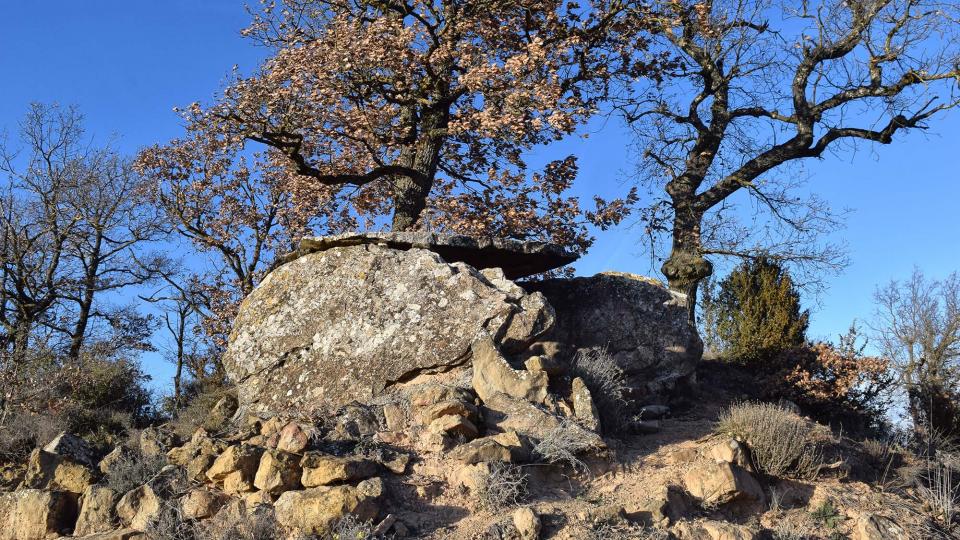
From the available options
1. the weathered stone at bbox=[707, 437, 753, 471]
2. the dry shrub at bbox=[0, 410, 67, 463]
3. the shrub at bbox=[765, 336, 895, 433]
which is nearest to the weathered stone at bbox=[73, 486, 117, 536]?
the dry shrub at bbox=[0, 410, 67, 463]

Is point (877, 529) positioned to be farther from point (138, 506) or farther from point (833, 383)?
point (138, 506)

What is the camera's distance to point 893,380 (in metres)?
13.6

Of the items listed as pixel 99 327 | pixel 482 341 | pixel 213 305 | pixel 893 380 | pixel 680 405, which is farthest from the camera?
pixel 99 327

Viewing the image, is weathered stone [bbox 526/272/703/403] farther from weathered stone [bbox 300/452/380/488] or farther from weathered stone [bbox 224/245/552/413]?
weathered stone [bbox 300/452/380/488]

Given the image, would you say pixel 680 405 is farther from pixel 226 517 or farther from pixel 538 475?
pixel 226 517

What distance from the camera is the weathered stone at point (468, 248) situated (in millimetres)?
10492

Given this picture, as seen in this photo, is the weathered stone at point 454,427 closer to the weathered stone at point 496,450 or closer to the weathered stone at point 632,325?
the weathered stone at point 496,450

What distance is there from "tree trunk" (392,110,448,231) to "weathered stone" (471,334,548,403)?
20.7ft

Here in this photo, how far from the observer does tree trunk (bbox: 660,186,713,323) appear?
1527cm

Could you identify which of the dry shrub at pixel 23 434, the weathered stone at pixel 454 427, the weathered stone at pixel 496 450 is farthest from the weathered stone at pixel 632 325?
the dry shrub at pixel 23 434

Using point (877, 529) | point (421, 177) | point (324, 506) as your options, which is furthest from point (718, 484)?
point (421, 177)

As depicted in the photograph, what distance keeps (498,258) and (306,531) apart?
5.26 metres

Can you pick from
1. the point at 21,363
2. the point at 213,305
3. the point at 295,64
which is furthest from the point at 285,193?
the point at 21,363

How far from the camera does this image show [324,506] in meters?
6.79
